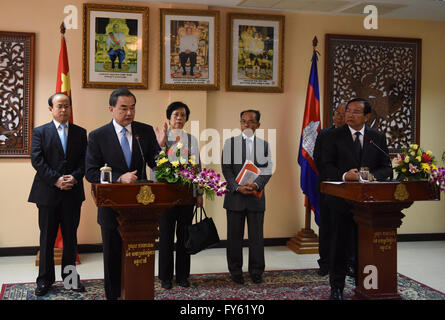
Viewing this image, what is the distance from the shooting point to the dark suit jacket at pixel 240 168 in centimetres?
457

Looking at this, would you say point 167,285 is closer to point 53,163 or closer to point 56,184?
point 56,184

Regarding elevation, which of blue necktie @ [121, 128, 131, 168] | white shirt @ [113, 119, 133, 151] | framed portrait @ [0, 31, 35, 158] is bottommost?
blue necktie @ [121, 128, 131, 168]

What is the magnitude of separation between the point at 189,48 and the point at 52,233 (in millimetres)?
2903

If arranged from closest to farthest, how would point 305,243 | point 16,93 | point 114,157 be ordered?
point 114,157, point 16,93, point 305,243

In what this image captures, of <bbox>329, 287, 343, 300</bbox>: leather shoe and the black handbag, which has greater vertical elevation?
the black handbag

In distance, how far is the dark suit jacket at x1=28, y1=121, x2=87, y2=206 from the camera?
4.11 metres

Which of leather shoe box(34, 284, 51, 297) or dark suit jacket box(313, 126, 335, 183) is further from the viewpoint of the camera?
dark suit jacket box(313, 126, 335, 183)

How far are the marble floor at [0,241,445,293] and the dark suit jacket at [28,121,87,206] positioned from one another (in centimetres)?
97

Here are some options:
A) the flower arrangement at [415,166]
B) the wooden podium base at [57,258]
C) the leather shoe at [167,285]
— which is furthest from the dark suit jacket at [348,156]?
the wooden podium base at [57,258]

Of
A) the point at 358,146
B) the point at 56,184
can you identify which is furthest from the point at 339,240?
the point at 56,184

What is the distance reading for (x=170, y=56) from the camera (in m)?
5.83

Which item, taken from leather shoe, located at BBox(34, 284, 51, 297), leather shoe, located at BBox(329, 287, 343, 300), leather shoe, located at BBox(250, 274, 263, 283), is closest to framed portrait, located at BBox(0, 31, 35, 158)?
leather shoe, located at BBox(34, 284, 51, 297)

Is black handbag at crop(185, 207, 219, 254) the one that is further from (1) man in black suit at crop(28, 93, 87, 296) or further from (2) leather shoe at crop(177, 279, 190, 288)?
(1) man in black suit at crop(28, 93, 87, 296)

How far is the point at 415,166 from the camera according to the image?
3568mm
